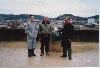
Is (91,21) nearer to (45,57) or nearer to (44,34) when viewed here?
(44,34)

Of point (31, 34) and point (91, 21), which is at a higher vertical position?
point (91, 21)

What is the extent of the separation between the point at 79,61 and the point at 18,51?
1.09 meters

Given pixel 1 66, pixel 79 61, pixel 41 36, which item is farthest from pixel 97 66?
pixel 1 66

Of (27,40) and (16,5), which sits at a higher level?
(16,5)

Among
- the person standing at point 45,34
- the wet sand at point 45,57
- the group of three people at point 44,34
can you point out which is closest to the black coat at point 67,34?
the group of three people at point 44,34

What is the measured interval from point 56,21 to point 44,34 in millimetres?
348

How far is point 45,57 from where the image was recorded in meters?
8.40

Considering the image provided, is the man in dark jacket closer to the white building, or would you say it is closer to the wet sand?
the wet sand

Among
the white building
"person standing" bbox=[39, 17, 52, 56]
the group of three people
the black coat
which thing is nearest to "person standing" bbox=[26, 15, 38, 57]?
the group of three people

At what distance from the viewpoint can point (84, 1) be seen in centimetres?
828

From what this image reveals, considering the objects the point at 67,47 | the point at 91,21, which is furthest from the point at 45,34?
the point at 91,21

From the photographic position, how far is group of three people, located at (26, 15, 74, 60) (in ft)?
27.5

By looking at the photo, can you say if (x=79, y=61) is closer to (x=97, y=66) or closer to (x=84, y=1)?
(x=97, y=66)

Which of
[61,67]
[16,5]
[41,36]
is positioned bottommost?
[61,67]
